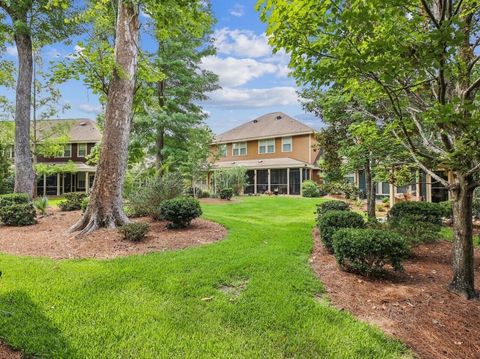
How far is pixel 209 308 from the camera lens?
388 cm

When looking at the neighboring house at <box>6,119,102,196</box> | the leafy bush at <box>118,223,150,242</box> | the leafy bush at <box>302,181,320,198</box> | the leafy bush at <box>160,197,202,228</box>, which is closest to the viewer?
the leafy bush at <box>118,223,150,242</box>

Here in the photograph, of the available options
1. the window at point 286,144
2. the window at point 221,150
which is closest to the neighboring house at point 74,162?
the window at point 221,150

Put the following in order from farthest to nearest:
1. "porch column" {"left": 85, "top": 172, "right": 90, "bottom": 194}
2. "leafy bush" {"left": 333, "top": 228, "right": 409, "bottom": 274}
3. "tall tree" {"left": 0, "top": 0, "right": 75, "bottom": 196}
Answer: "porch column" {"left": 85, "top": 172, "right": 90, "bottom": 194}, "tall tree" {"left": 0, "top": 0, "right": 75, "bottom": 196}, "leafy bush" {"left": 333, "top": 228, "right": 409, "bottom": 274}

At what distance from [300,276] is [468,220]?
8.72ft

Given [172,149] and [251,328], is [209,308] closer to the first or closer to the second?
[251,328]

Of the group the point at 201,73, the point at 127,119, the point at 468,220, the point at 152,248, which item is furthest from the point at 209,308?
the point at 201,73

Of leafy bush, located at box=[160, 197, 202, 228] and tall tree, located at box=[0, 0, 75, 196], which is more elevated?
tall tree, located at box=[0, 0, 75, 196]

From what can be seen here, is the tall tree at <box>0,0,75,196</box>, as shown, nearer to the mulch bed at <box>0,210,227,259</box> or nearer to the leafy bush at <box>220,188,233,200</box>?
the mulch bed at <box>0,210,227,259</box>

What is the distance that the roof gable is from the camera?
28.0 m

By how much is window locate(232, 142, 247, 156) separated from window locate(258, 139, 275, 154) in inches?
72.4

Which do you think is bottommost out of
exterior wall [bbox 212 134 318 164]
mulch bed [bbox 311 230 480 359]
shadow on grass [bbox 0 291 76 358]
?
mulch bed [bbox 311 230 480 359]

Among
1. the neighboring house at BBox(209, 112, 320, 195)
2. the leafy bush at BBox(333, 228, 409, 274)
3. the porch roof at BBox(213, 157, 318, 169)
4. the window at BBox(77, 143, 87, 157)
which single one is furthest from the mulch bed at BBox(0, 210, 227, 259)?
the window at BBox(77, 143, 87, 157)

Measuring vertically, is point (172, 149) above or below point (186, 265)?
above

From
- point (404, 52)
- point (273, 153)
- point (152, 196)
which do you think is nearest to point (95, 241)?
point (152, 196)
